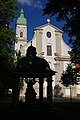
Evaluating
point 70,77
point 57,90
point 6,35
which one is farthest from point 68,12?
point 57,90

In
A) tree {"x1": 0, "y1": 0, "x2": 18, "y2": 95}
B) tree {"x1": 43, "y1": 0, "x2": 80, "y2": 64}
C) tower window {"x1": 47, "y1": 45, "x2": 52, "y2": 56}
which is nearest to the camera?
tree {"x1": 43, "y1": 0, "x2": 80, "y2": 64}

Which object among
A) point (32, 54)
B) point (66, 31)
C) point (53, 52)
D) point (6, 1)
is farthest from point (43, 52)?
point (66, 31)

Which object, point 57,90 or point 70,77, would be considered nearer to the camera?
point 70,77

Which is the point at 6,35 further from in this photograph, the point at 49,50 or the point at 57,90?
the point at 49,50

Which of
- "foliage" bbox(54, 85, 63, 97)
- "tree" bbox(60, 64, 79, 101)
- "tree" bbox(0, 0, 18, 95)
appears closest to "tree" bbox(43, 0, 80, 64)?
"tree" bbox(0, 0, 18, 95)

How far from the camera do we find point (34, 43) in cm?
→ 5988

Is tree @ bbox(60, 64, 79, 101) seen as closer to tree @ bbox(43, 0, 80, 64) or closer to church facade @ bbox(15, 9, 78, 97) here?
tree @ bbox(43, 0, 80, 64)

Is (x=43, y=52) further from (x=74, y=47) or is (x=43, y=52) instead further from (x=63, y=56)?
(x=74, y=47)

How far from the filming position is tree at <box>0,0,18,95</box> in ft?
82.2

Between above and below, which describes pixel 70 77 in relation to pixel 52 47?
below

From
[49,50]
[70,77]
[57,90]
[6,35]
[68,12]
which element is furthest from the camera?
[49,50]

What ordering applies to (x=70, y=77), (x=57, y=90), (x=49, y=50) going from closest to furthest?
(x=70, y=77), (x=57, y=90), (x=49, y=50)

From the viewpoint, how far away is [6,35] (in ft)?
82.2

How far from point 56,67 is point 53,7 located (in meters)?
44.6
